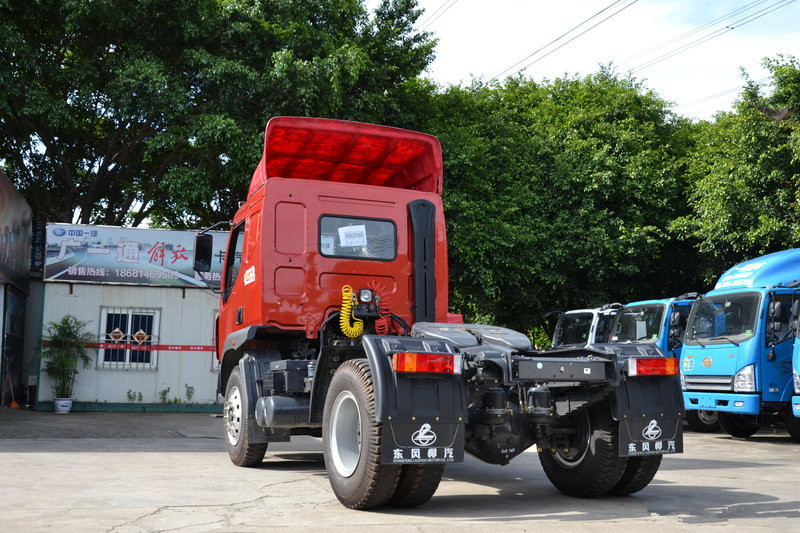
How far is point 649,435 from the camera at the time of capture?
6766mm

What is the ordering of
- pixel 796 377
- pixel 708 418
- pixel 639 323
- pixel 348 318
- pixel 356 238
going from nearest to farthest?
pixel 348 318 < pixel 356 238 < pixel 796 377 < pixel 708 418 < pixel 639 323

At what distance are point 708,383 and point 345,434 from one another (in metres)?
9.70

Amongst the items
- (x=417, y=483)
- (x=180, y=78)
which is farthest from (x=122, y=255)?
(x=417, y=483)

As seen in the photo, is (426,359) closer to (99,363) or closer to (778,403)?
(778,403)

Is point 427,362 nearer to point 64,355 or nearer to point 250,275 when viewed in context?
point 250,275

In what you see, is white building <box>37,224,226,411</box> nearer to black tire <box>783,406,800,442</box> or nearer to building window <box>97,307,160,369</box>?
building window <box>97,307,160,369</box>

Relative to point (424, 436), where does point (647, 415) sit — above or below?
above

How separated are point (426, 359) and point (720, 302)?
10507 millimetres

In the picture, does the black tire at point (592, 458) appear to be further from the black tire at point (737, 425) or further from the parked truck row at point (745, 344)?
the black tire at point (737, 425)

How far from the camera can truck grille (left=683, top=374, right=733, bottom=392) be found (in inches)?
560

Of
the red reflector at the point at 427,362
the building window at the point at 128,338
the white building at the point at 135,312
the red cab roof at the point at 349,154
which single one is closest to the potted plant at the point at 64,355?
the white building at the point at 135,312

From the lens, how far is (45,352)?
18.3m

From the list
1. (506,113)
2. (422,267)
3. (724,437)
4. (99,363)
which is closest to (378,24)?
(506,113)

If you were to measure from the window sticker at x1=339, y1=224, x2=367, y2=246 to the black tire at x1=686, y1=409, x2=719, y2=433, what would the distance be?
33.7 feet
